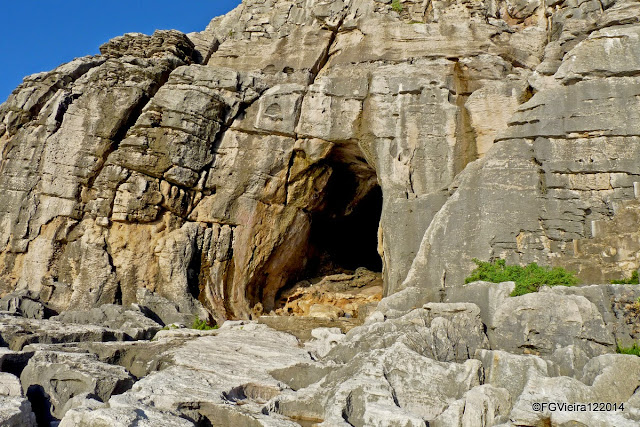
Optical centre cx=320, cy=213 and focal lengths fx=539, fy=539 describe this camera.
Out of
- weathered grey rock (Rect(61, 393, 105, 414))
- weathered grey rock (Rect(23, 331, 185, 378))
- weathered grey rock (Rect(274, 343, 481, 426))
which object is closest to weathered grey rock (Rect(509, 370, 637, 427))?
weathered grey rock (Rect(274, 343, 481, 426))

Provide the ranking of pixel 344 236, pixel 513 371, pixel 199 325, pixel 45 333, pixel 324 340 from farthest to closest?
pixel 344 236 < pixel 199 325 < pixel 324 340 < pixel 45 333 < pixel 513 371

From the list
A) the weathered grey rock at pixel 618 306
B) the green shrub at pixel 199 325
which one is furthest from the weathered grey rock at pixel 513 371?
the green shrub at pixel 199 325

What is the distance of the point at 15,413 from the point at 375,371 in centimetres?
574

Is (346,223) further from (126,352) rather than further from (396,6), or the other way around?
(126,352)

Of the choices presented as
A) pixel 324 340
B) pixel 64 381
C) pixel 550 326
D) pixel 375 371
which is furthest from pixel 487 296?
pixel 64 381

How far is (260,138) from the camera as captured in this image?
21.4 m

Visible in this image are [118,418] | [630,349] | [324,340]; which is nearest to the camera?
[118,418]

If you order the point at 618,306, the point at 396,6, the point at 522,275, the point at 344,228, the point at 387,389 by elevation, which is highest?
the point at 396,6

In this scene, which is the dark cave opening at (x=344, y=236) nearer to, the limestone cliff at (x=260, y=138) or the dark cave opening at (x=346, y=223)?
the dark cave opening at (x=346, y=223)

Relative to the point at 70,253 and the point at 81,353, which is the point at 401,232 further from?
the point at 70,253

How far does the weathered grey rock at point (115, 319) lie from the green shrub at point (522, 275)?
357 inches

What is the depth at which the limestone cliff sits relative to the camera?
60.6 ft

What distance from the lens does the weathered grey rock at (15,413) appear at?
24.0ft

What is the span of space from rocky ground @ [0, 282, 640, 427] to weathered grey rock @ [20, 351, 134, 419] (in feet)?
0.08
